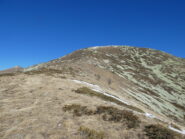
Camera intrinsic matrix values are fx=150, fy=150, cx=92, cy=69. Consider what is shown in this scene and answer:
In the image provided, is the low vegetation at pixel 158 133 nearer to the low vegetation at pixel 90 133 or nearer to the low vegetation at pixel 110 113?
the low vegetation at pixel 110 113

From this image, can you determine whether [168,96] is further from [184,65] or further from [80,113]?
[184,65]

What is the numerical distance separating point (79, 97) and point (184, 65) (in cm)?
9878

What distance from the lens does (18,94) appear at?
19578 millimetres

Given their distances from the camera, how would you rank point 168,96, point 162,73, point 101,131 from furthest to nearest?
point 162,73 → point 168,96 → point 101,131

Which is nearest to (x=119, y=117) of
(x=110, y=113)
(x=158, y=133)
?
(x=110, y=113)

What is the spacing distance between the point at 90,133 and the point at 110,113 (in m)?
3.55

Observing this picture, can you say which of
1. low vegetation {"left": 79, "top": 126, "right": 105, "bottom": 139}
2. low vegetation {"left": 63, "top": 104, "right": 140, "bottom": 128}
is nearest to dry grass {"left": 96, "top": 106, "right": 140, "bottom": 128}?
low vegetation {"left": 63, "top": 104, "right": 140, "bottom": 128}

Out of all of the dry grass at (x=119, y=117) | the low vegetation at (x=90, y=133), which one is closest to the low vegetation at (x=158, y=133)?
the dry grass at (x=119, y=117)

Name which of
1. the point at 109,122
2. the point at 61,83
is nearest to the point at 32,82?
the point at 61,83

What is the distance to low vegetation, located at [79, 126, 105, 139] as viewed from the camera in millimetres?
10557

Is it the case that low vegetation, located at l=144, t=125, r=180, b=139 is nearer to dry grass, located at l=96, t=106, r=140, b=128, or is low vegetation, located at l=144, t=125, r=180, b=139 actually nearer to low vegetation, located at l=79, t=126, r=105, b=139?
dry grass, located at l=96, t=106, r=140, b=128

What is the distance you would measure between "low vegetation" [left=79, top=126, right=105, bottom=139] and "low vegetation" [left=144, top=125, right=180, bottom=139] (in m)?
3.38

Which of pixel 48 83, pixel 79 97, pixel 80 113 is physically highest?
pixel 48 83

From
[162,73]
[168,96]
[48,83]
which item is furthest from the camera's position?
[162,73]
